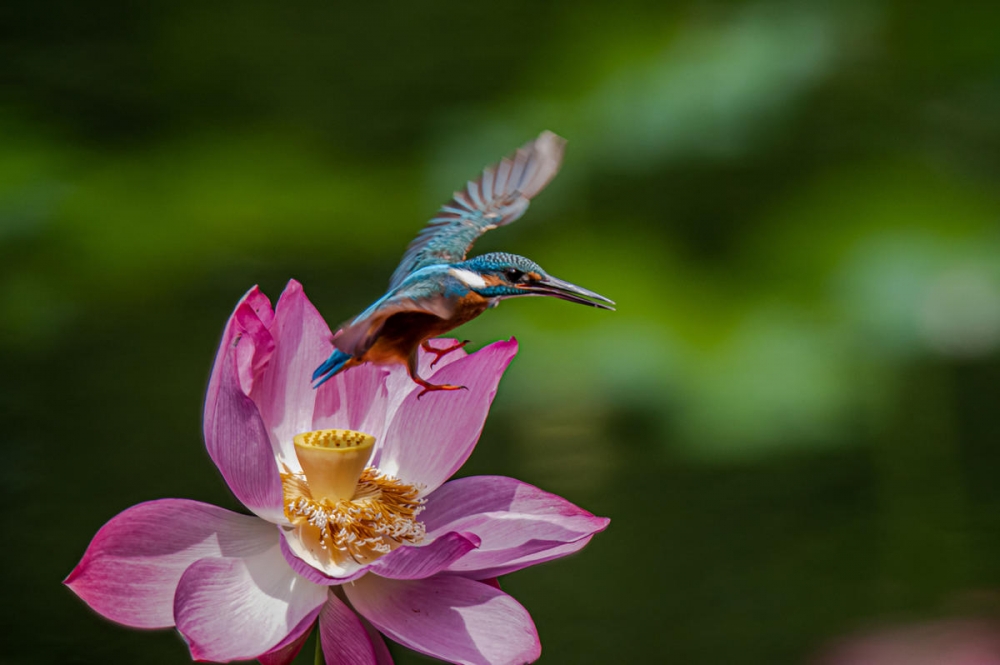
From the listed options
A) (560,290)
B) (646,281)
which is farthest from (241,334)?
(646,281)

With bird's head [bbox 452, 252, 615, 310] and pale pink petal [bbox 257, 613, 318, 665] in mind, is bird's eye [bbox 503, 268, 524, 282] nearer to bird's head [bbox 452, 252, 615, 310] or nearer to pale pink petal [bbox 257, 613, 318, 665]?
bird's head [bbox 452, 252, 615, 310]

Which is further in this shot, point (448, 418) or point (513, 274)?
point (448, 418)

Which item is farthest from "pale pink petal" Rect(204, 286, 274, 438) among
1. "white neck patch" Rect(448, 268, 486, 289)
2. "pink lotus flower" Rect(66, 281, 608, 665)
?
"white neck patch" Rect(448, 268, 486, 289)

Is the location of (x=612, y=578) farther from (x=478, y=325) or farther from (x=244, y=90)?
(x=244, y=90)

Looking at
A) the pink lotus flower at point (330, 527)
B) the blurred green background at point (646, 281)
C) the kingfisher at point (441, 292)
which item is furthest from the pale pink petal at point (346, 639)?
the blurred green background at point (646, 281)

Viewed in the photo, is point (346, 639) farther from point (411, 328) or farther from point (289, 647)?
point (411, 328)

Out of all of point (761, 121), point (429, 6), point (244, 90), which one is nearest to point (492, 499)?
point (761, 121)
